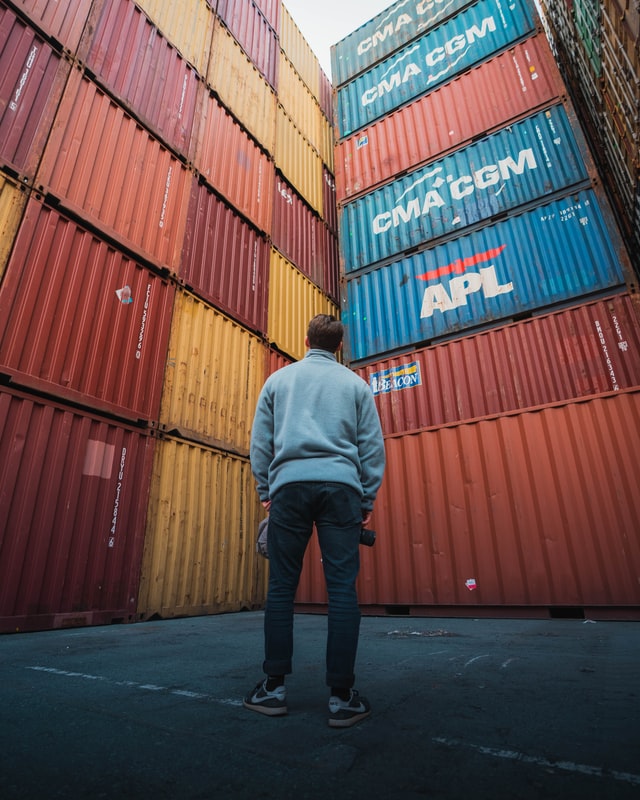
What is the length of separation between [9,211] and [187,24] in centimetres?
749

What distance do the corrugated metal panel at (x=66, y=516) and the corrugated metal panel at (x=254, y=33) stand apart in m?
11.6

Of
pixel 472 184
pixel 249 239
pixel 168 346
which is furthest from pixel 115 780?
pixel 472 184

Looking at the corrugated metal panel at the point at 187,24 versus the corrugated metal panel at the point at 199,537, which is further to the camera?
the corrugated metal panel at the point at 187,24

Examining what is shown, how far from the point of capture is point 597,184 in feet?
27.1

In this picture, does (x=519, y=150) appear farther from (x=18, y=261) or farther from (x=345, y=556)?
(x=345, y=556)

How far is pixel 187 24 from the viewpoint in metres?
10.1

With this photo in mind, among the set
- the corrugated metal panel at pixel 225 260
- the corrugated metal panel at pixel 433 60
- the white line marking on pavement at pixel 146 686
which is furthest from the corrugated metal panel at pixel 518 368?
the corrugated metal panel at pixel 433 60

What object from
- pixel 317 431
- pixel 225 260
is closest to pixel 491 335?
pixel 225 260

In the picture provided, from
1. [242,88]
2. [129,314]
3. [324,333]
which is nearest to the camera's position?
[324,333]

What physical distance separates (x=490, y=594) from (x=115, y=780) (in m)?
6.07

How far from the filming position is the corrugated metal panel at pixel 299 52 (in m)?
14.3

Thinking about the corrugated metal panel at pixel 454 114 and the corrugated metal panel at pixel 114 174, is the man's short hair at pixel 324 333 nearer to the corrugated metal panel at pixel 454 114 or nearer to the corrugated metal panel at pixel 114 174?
the corrugated metal panel at pixel 114 174

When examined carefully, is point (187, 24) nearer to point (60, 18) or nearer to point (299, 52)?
point (60, 18)

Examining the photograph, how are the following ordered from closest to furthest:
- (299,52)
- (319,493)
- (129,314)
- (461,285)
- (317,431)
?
(319,493) → (317,431) → (129,314) → (461,285) → (299,52)
